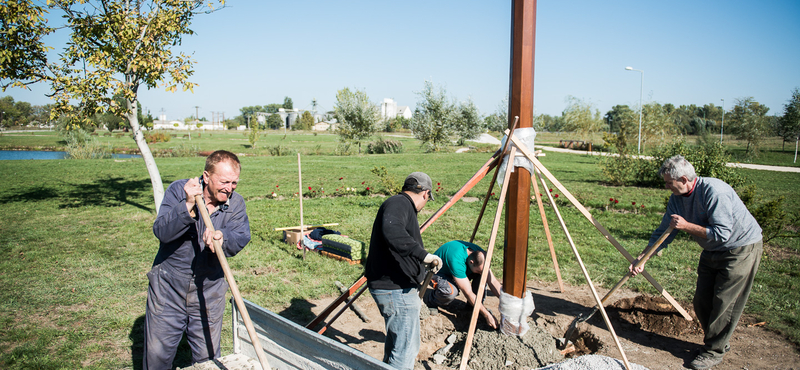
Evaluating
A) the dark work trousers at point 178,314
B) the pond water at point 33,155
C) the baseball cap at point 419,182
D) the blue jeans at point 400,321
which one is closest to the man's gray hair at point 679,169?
the baseball cap at point 419,182

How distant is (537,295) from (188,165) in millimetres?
19600

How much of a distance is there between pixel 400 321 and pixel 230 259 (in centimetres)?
443

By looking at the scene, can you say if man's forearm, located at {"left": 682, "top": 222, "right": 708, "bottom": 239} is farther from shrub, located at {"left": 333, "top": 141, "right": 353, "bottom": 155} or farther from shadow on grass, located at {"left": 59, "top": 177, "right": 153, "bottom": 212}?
shrub, located at {"left": 333, "top": 141, "right": 353, "bottom": 155}

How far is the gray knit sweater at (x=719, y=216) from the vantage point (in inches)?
138

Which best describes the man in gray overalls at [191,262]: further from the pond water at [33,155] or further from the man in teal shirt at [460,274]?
the pond water at [33,155]

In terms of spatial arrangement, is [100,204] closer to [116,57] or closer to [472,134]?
[116,57]

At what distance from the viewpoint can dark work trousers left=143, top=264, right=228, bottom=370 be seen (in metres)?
2.89

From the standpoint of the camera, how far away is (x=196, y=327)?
10.1 ft

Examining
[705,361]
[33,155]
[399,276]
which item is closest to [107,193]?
[399,276]

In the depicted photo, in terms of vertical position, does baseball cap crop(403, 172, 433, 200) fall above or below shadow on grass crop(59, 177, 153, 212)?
above

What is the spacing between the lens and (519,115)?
3604mm

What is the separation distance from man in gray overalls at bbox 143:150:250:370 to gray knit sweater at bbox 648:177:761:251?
3.76 m

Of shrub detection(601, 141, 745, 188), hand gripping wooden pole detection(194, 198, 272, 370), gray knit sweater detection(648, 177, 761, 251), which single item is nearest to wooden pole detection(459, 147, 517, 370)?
hand gripping wooden pole detection(194, 198, 272, 370)

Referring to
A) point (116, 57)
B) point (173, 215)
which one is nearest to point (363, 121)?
point (116, 57)
